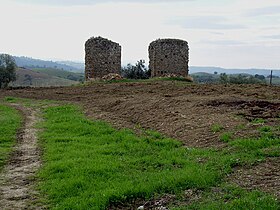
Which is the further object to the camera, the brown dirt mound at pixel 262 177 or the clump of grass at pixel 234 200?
the brown dirt mound at pixel 262 177

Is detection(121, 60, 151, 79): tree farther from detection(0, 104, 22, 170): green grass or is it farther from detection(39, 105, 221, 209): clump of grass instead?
detection(39, 105, 221, 209): clump of grass

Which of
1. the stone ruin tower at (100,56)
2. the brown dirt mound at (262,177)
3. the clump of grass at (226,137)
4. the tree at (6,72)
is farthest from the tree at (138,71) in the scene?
the brown dirt mound at (262,177)

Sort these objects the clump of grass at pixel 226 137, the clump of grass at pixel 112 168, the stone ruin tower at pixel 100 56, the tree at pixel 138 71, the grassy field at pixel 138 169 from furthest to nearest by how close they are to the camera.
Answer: the tree at pixel 138 71, the stone ruin tower at pixel 100 56, the clump of grass at pixel 226 137, the clump of grass at pixel 112 168, the grassy field at pixel 138 169

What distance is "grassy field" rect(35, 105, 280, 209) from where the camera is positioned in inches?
275

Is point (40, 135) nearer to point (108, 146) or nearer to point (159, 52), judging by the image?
point (108, 146)

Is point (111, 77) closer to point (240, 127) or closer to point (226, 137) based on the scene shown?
point (240, 127)

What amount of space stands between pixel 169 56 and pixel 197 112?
16.7 meters

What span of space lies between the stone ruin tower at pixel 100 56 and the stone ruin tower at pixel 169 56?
3.13m

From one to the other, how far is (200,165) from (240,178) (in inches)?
45.3

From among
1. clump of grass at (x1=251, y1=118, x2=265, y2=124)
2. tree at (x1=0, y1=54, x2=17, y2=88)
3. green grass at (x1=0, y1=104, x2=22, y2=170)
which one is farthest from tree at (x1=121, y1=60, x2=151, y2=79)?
clump of grass at (x1=251, y1=118, x2=265, y2=124)

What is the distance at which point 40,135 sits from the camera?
1309 centimetres

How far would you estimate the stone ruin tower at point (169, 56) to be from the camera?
30.1 metres

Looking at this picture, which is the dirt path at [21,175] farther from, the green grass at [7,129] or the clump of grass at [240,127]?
the clump of grass at [240,127]

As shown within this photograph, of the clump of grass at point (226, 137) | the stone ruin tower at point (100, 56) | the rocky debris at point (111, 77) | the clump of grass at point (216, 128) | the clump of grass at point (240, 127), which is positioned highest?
the stone ruin tower at point (100, 56)
